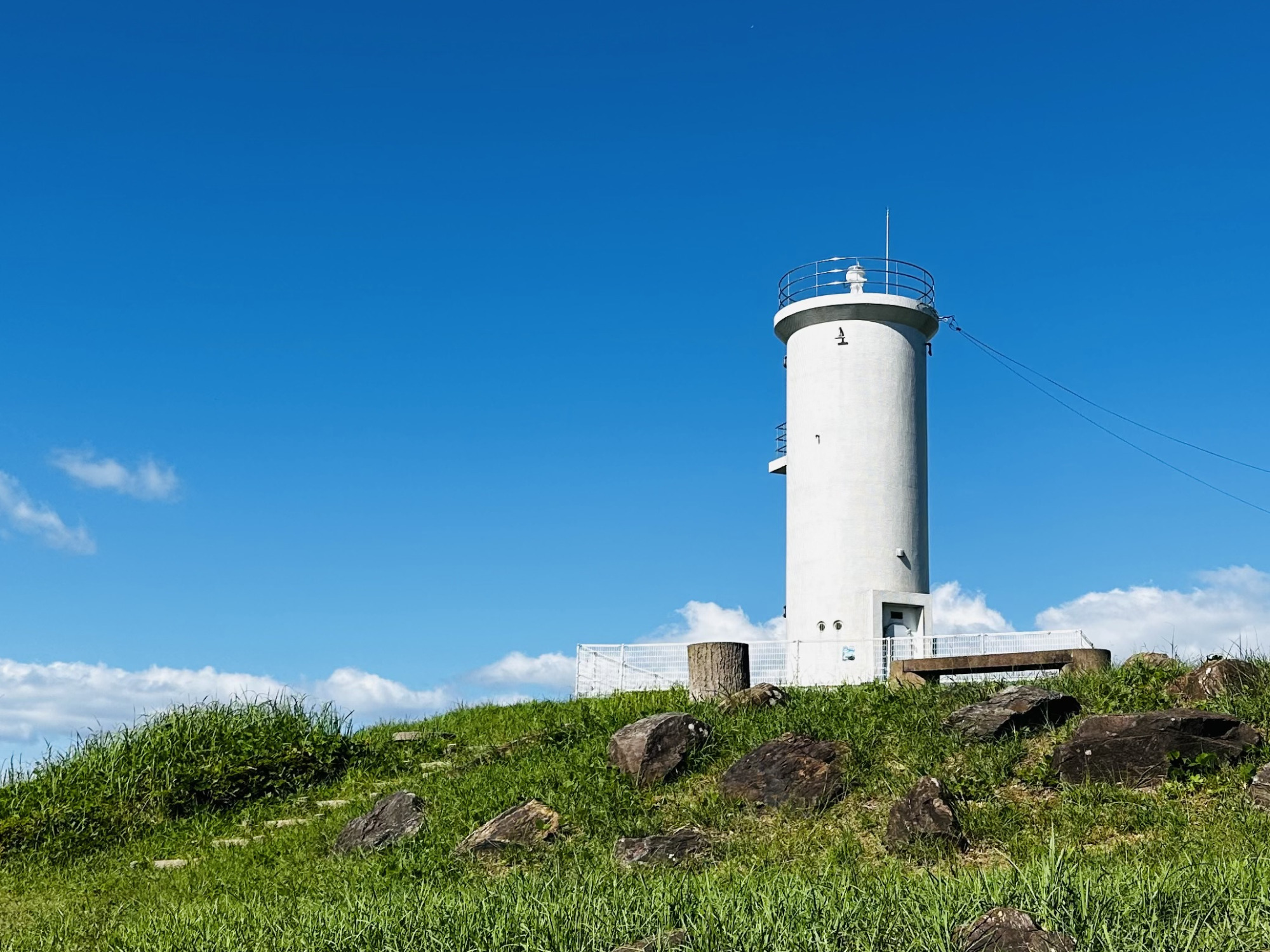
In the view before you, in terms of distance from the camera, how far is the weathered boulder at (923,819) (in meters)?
9.56

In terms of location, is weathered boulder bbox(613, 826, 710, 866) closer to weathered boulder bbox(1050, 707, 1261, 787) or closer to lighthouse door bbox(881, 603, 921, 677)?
weathered boulder bbox(1050, 707, 1261, 787)

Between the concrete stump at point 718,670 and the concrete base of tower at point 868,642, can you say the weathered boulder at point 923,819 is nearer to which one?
the concrete stump at point 718,670

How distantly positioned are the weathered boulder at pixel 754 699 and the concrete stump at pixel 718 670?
2.88 ft

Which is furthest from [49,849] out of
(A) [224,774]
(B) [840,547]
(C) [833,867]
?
(B) [840,547]

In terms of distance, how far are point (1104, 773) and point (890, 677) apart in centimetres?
511

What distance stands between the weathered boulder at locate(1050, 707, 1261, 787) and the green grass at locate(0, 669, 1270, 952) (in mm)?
202

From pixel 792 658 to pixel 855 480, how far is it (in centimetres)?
389

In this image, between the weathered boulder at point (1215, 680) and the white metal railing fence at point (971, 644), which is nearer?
the weathered boulder at point (1215, 680)

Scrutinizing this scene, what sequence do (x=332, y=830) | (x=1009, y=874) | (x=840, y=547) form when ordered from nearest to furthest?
1. (x=1009, y=874)
2. (x=332, y=830)
3. (x=840, y=547)

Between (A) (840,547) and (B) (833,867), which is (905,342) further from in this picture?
(B) (833,867)

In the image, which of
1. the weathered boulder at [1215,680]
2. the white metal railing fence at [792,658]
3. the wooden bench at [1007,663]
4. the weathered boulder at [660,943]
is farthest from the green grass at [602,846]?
the white metal railing fence at [792,658]

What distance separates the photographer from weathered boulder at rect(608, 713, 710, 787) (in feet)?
39.0

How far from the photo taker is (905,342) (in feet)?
84.6

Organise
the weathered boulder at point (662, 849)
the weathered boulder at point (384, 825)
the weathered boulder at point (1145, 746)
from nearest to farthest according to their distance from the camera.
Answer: the weathered boulder at point (662, 849)
the weathered boulder at point (1145, 746)
the weathered boulder at point (384, 825)
